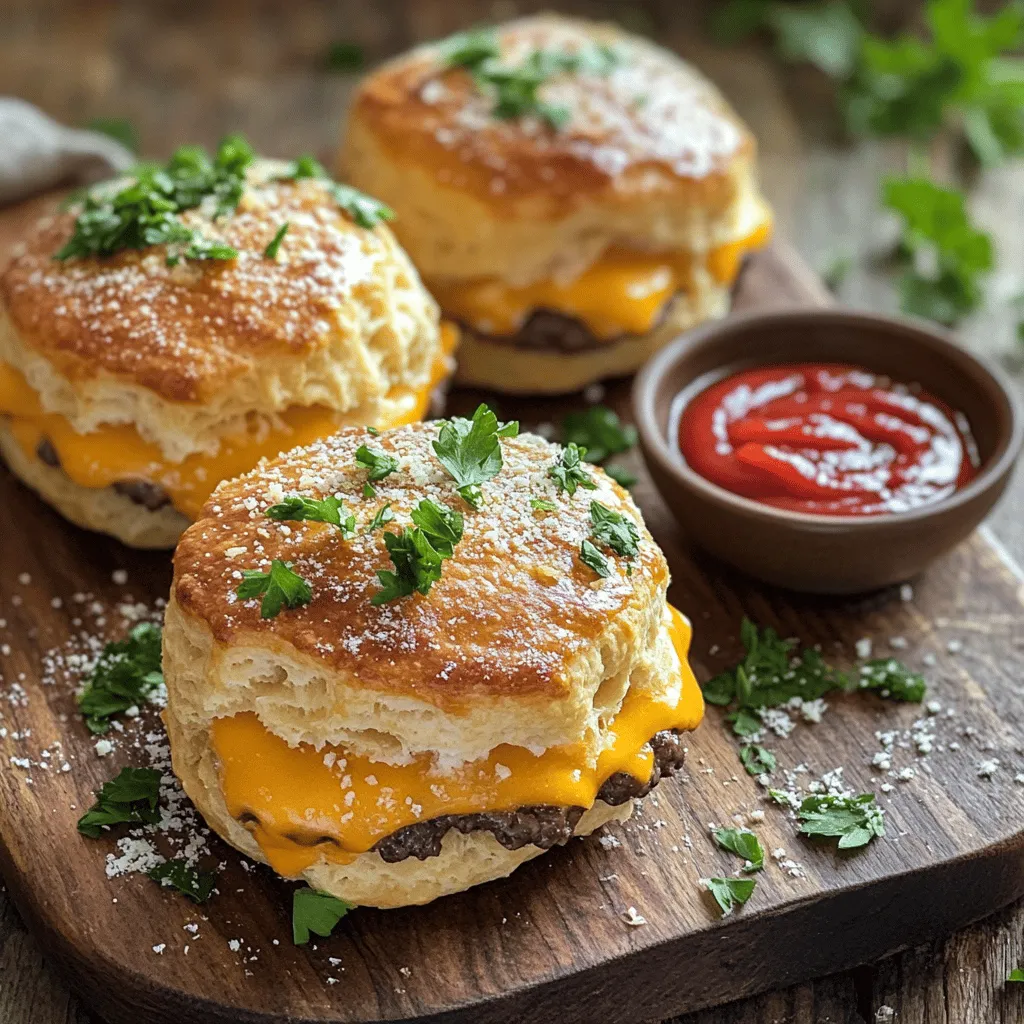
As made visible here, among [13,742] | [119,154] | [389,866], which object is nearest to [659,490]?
[389,866]

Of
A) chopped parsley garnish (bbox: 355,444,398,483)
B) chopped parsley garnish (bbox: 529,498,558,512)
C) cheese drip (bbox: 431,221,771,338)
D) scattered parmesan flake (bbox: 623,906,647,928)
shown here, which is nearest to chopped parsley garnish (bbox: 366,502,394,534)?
chopped parsley garnish (bbox: 355,444,398,483)

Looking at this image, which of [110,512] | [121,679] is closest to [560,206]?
[110,512]

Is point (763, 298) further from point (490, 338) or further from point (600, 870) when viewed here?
point (600, 870)

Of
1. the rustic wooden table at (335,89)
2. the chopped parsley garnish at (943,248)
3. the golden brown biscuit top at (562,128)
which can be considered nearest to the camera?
the golden brown biscuit top at (562,128)

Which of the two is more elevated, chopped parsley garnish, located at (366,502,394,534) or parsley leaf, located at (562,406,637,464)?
chopped parsley garnish, located at (366,502,394,534)

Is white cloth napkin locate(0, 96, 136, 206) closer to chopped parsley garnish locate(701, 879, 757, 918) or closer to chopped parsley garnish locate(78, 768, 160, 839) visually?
chopped parsley garnish locate(78, 768, 160, 839)

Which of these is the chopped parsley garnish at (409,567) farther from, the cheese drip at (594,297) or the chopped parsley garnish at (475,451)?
the cheese drip at (594,297)

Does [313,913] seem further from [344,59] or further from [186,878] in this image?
[344,59]

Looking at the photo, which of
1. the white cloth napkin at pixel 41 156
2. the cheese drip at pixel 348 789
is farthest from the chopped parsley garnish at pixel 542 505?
the white cloth napkin at pixel 41 156
